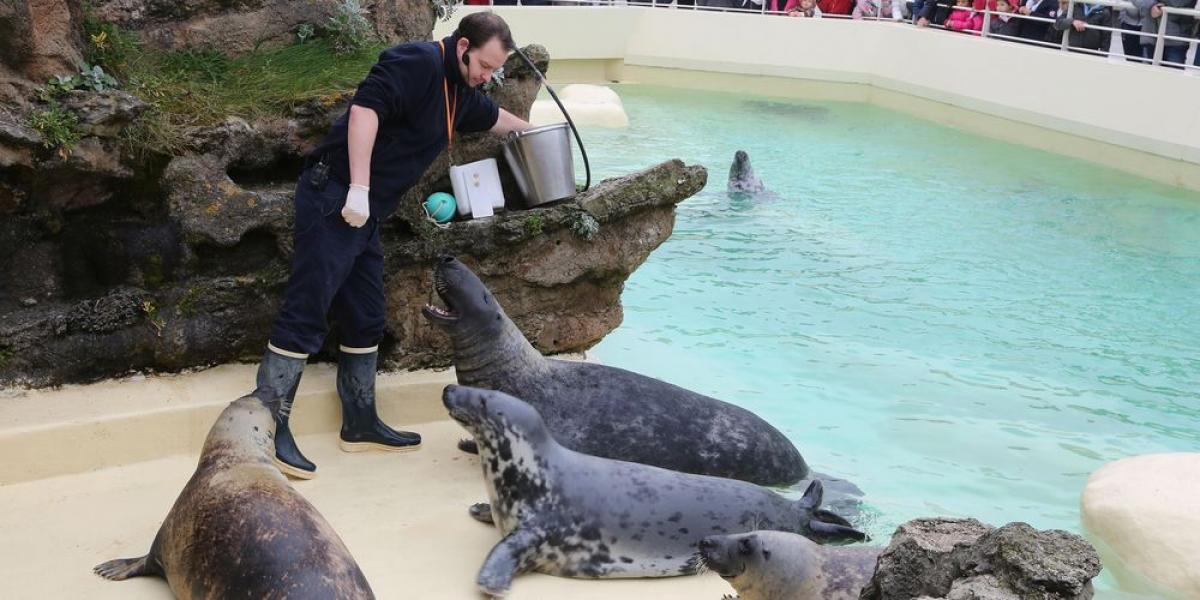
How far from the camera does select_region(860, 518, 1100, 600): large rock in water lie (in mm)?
2602

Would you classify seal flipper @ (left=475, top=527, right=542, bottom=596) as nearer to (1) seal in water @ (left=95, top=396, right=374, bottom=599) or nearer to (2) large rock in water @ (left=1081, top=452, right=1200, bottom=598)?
(1) seal in water @ (left=95, top=396, right=374, bottom=599)

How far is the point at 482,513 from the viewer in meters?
4.34

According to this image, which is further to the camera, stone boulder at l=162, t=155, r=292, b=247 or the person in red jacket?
the person in red jacket

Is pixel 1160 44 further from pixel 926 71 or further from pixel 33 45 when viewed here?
pixel 33 45

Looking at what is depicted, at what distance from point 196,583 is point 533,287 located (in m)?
2.41

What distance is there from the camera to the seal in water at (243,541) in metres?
3.28

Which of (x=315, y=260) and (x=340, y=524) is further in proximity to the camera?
(x=315, y=260)

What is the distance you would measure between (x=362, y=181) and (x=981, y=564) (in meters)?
2.47

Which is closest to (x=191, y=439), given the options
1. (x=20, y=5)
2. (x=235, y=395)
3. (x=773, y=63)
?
(x=235, y=395)

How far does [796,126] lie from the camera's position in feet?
48.3

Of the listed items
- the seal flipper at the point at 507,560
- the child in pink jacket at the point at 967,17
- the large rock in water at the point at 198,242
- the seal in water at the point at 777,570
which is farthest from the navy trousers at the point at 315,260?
the child in pink jacket at the point at 967,17

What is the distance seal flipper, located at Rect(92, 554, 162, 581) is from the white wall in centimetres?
1066

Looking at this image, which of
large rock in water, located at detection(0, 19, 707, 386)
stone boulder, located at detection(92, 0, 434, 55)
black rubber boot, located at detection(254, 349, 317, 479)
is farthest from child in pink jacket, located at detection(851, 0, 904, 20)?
black rubber boot, located at detection(254, 349, 317, 479)

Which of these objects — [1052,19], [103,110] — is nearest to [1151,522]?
[103,110]
